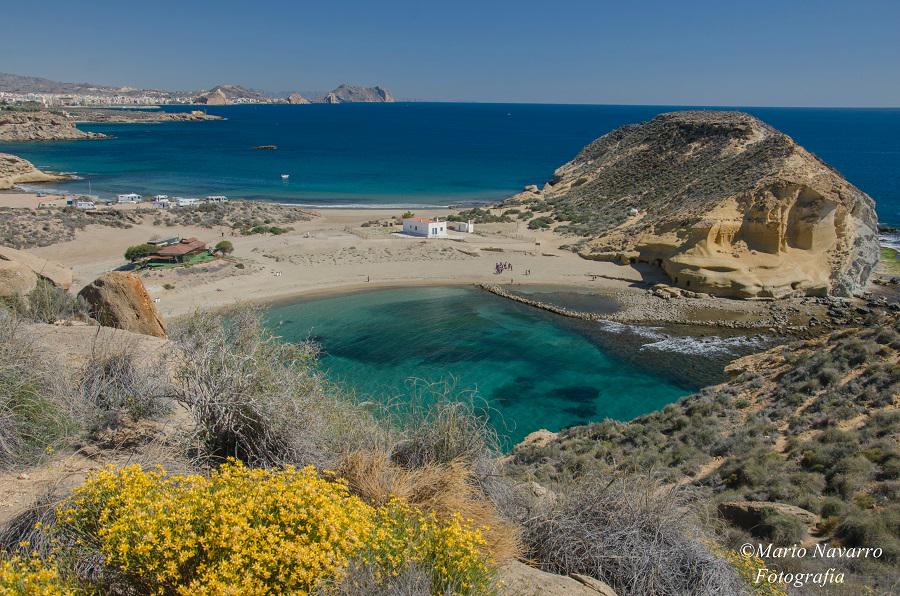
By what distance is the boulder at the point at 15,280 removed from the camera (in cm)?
1225

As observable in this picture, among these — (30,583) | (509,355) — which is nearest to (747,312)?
(509,355)

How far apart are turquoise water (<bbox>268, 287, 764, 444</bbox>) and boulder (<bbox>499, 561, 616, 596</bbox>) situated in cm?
1062

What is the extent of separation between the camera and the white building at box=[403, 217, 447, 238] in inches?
1527

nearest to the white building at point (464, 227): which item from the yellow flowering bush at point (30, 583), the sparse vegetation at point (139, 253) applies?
the sparse vegetation at point (139, 253)

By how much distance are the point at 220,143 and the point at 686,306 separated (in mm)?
102826

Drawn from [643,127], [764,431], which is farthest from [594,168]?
[764,431]

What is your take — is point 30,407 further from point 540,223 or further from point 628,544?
point 540,223

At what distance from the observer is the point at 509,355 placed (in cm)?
2198

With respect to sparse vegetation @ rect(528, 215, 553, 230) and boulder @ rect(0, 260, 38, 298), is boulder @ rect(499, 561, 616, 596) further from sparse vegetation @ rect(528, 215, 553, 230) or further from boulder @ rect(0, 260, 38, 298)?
sparse vegetation @ rect(528, 215, 553, 230)

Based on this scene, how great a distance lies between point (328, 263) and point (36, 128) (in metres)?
109

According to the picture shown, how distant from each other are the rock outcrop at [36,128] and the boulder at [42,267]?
115397 millimetres

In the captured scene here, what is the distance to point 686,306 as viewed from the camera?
27.5 metres

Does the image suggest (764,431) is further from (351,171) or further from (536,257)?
(351,171)

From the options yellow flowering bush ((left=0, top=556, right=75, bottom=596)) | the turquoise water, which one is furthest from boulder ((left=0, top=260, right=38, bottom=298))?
yellow flowering bush ((left=0, top=556, right=75, bottom=596))
